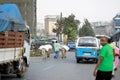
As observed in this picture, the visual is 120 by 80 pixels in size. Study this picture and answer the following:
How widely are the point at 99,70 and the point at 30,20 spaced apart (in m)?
106

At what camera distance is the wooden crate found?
47.7ft

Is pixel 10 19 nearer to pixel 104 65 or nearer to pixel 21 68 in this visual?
pixel 21 68

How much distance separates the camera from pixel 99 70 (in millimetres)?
10461

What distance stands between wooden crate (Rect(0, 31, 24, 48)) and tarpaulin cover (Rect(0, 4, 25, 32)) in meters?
0.19

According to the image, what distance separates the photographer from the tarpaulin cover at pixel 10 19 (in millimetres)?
14602

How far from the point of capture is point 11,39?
15914mm

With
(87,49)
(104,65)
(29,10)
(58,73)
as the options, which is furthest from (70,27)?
(104,65)

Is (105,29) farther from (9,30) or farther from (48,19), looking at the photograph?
(9,30)

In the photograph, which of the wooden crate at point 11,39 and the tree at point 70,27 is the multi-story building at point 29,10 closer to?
the tree at point 70,27

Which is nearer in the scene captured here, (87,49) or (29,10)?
(87,49)

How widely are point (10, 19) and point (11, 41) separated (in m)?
0.82

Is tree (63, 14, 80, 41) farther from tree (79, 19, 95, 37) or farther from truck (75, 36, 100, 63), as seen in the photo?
truck (75, 36, 100, 63)

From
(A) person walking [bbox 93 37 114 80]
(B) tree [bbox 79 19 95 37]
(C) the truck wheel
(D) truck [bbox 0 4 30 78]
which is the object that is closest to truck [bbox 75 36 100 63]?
(D) truck [bbox 0 4 30 78]

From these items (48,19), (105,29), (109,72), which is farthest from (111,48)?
(48,19)
